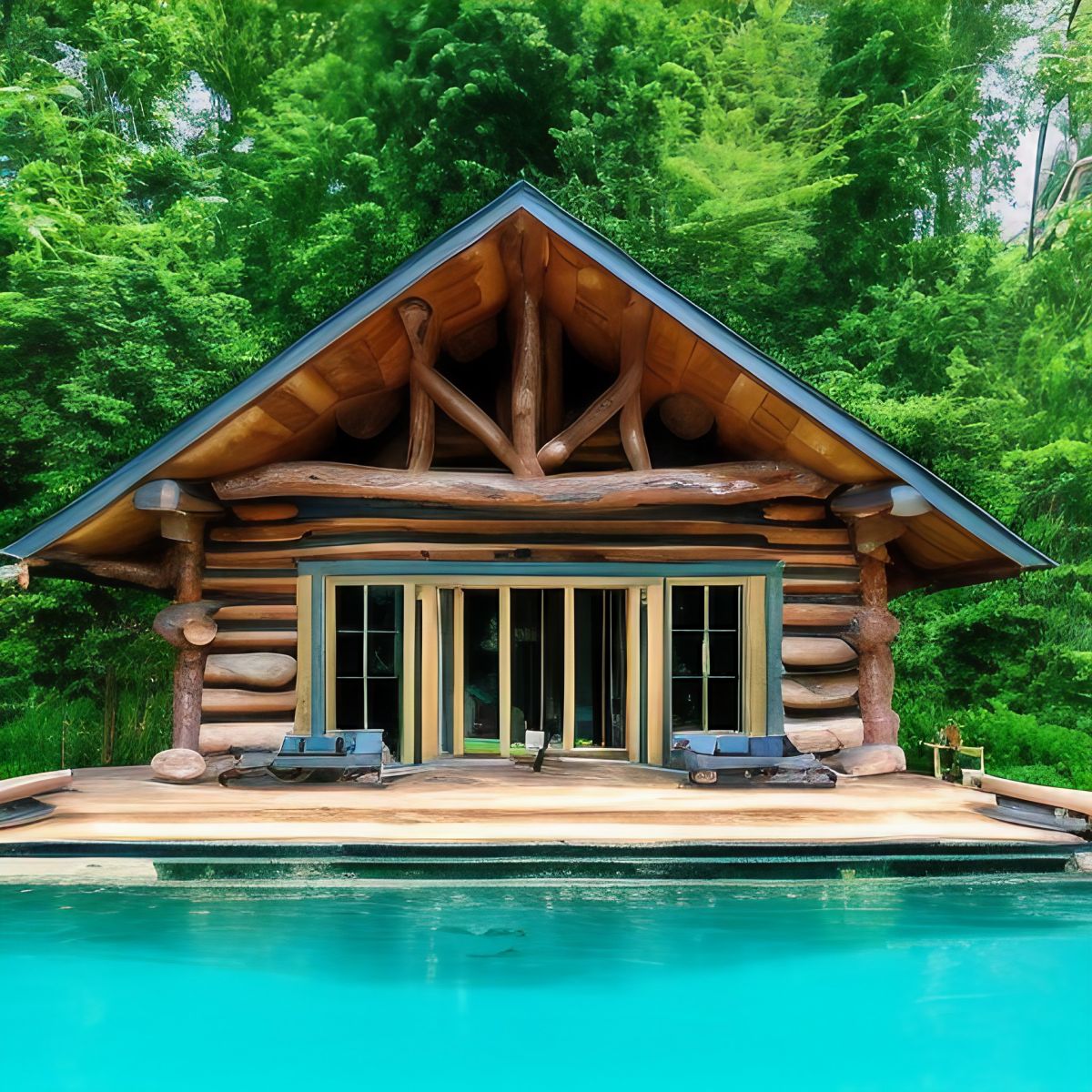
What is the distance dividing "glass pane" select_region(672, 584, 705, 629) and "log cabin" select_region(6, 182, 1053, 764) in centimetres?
2

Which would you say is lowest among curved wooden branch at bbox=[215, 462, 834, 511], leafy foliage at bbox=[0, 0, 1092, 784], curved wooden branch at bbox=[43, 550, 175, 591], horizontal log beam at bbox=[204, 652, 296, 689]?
horizontal log beam at bbox=[204, 652, 296, 689]

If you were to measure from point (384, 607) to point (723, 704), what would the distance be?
3379 mm

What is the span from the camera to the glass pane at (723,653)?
1005cm

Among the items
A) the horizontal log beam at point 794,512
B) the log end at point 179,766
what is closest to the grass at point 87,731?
the log end at point 179,766

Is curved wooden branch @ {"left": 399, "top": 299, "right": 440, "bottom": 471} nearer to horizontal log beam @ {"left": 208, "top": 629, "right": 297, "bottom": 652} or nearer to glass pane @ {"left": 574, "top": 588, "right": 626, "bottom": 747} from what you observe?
horizontal log beam @ {"left": 208, "top": 629, "right": 297, "bottom": 652}

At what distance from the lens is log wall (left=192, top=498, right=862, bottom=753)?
9812 millimetres

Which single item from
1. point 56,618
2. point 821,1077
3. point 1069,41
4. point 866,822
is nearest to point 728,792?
point 866,822

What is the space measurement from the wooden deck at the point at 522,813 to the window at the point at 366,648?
1221 millimetres

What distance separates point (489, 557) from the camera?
32.7 feet

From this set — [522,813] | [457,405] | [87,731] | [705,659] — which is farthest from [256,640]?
[87,731]

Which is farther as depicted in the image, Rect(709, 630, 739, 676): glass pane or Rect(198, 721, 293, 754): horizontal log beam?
Rect(709, 630, 739, 676): glass pane

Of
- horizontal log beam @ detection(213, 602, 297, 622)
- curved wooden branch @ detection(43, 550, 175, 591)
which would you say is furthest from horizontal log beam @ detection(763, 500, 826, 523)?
curved wooden branch @ detection(43, 550, 175, 591)

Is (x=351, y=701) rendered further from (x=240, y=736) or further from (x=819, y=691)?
(x=819, y=691)

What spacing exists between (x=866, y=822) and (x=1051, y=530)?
1594 cm
